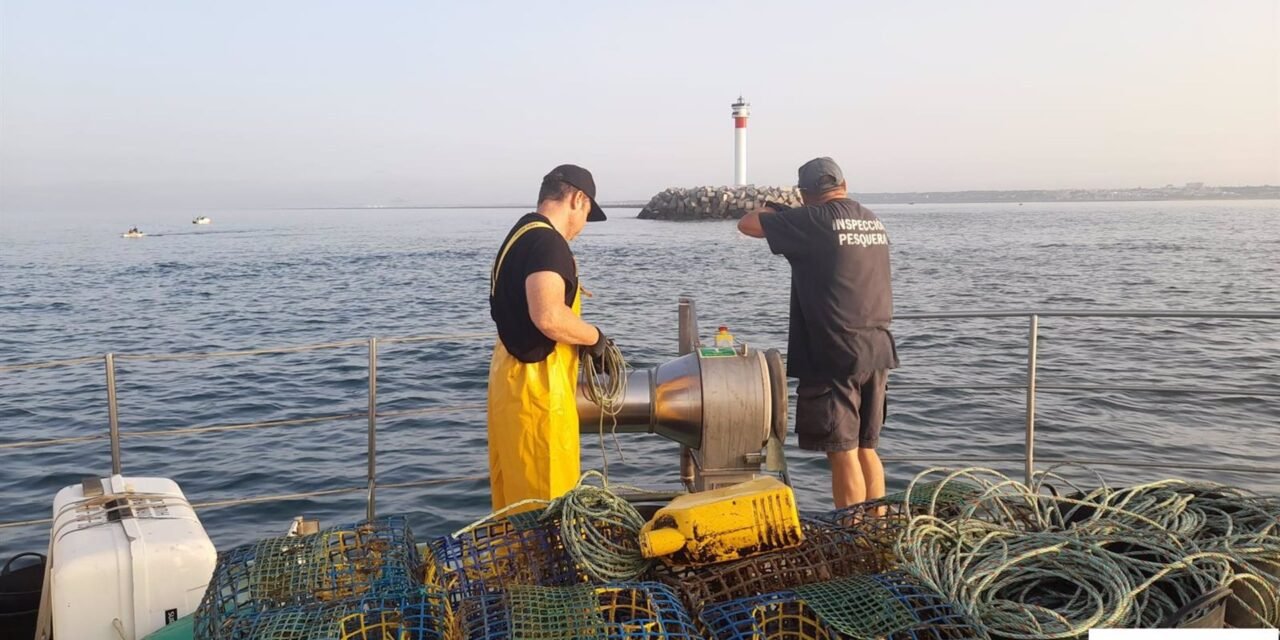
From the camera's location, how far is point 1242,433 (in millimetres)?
9336

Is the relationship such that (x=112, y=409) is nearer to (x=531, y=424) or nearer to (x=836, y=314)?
(x=531, y=424)

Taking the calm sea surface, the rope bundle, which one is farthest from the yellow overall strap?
the calm sea surface

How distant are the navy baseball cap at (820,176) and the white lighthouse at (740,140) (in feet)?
217

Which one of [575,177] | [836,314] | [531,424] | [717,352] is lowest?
[531,424]

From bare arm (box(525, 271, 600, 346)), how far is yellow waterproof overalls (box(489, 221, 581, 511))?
154 mm

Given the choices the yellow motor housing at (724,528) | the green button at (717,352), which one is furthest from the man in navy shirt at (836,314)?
the yellow motor housing at (724,528)

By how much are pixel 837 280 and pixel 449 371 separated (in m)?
9.47

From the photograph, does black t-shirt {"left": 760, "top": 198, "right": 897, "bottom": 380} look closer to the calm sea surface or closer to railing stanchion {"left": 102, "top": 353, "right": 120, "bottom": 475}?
railing stanchion {"left": 102, "top": 353, "right": 120, "bottom": 475}

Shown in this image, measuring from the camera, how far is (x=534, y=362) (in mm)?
3369

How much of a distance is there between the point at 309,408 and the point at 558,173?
816 centimetres

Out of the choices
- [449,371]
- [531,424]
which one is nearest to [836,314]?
[531,424]

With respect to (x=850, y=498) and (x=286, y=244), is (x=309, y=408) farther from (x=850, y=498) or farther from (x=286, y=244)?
(x=286, y=244)

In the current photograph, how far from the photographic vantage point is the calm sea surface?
312 inches

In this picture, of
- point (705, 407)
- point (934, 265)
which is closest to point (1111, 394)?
point (705, 407)
